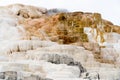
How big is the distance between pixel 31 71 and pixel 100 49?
10051mm

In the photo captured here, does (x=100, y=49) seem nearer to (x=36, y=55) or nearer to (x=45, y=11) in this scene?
(x=36, y=55)

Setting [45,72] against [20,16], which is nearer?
[45,72]

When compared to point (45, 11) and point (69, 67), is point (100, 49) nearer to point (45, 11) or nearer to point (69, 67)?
point (69, 67)

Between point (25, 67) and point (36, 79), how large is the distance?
8.43 feet

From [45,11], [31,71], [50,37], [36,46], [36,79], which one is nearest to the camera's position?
[36,79]

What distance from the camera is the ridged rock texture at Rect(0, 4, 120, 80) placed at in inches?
1216

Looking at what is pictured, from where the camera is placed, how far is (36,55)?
112 ft

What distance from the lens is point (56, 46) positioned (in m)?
36.6

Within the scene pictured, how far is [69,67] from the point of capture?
1255 inches

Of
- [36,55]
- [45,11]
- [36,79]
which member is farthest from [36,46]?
[45,11]

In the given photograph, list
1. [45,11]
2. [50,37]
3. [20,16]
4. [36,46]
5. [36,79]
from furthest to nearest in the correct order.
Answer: [45,11] → [20,16] → [50,37] → [36,46] → [36,79]

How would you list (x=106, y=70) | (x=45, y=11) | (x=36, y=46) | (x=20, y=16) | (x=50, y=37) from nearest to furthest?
(x=106, y=70) < (x=36, y=46) < (x=50, y=37) < (x=20, y=16) < (x=45, y=11)

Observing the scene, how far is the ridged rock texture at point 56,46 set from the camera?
101ft

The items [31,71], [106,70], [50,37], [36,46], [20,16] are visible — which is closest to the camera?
[31,71]
